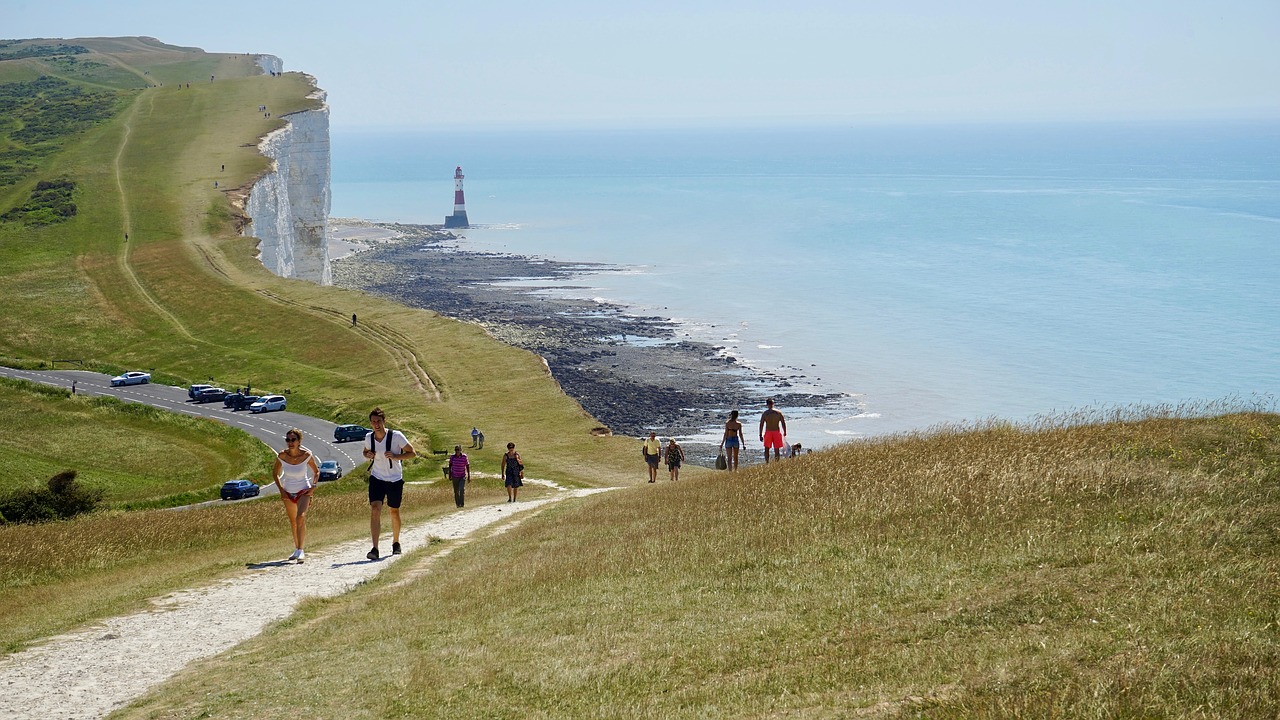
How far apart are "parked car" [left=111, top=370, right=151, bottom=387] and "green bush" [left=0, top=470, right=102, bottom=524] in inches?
1586

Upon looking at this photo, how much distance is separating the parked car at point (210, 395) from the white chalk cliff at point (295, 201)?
1584 inches

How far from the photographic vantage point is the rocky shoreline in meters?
76.0

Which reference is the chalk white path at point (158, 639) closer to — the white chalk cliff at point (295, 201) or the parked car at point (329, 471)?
the parked car at point (329, 471)

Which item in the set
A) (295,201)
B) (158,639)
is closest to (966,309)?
(295,201)

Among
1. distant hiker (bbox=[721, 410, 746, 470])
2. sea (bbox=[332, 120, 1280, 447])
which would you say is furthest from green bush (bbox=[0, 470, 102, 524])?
sea (bbox=[332, 120, 1280, 447])

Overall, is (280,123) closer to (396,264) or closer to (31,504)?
(396,264)

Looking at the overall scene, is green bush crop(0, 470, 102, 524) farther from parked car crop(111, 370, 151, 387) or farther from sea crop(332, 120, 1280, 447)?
parked car crop(111, 370, 151, 387)

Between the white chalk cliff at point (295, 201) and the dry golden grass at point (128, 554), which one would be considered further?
the white chalk cliff at point (295, 201)

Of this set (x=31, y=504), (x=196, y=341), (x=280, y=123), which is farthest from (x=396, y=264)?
(x=31, y=504)

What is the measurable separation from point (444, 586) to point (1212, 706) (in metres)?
10.3

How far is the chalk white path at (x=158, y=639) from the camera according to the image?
36.6 feet

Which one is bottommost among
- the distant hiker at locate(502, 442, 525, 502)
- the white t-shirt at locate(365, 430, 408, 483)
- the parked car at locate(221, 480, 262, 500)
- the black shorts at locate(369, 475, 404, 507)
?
the parked car at locate(221, 480, 262, 500)

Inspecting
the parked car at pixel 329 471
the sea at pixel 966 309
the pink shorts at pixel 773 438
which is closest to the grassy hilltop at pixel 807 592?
the pink shorts at pixel 773 438

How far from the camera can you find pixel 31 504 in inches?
1188
